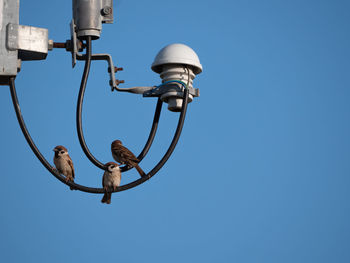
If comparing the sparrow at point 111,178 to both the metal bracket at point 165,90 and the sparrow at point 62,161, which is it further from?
the sparrow at point 62,161

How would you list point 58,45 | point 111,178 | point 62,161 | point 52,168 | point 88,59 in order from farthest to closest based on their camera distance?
point 62,161 → point 111,178 → point 58,45 → point 88,59 → point 52,168

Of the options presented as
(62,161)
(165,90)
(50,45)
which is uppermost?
(50,45)

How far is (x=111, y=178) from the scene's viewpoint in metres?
5.71

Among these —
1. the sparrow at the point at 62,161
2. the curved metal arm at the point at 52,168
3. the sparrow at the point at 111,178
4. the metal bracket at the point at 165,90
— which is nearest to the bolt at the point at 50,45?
the curved metal arm at the point at 52,168

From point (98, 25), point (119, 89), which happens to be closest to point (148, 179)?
point (119, 89)

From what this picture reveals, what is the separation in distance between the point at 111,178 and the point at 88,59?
1230 millimetres

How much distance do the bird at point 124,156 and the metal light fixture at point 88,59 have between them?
0.08 m

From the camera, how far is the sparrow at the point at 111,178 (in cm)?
483

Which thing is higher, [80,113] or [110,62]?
[110,62]

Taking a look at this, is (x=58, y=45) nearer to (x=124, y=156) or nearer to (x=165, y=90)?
(x=165, y=90)

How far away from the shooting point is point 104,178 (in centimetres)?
571

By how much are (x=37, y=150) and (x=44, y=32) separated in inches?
36.7

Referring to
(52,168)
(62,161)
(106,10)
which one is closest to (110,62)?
(106,10)

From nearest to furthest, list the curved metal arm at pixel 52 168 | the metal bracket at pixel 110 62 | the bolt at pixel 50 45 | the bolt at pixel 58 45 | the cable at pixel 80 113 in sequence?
1. the curved metal arm at pixel 52 168
2. the cable at pixel 80 113
3. the bolt at pixel 50 45
4. the bolt at pixel 58 45
5. the metal bracket at pixel 110 62
